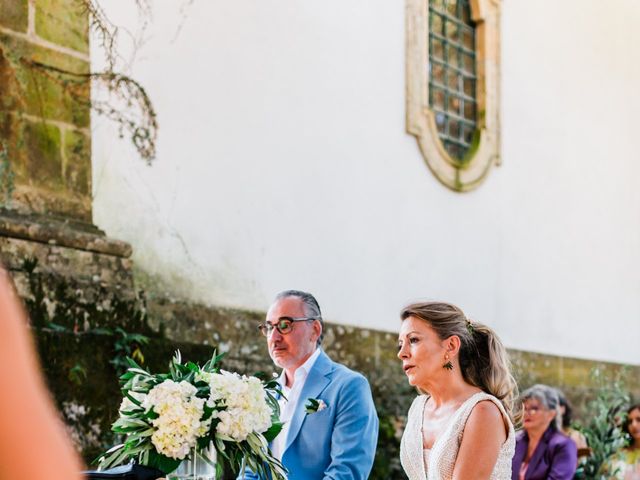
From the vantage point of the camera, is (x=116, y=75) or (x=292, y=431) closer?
(x=292, y=431)

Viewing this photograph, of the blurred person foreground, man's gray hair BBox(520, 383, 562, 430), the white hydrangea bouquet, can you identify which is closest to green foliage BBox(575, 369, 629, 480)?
man's gray hair BBox(520, 383, 562, 430)

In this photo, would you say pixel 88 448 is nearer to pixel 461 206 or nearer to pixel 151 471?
pixel 151 471

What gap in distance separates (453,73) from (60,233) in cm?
553

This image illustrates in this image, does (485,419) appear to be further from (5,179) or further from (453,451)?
(5,179)

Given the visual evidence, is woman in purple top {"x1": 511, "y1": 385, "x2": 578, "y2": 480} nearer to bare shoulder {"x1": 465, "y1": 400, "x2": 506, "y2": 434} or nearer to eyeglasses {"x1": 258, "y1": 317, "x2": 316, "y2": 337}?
eyeglasses {"x1": 258, "y1": 317, "x2": 316, "y2": 337}

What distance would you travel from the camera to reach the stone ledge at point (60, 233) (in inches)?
240

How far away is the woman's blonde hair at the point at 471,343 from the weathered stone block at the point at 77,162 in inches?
124

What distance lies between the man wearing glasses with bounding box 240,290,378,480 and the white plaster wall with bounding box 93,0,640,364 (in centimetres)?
256

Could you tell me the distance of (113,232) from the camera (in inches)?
267

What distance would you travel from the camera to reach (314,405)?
4.25 metres

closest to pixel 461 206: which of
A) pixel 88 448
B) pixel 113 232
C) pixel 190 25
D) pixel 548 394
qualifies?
pixel 548 394

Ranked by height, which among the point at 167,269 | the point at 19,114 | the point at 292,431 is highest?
the point at 19,114

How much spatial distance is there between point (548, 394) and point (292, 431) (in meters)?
3.67

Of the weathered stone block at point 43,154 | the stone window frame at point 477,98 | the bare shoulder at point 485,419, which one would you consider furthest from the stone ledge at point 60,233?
the stone window frame at point 477,98
